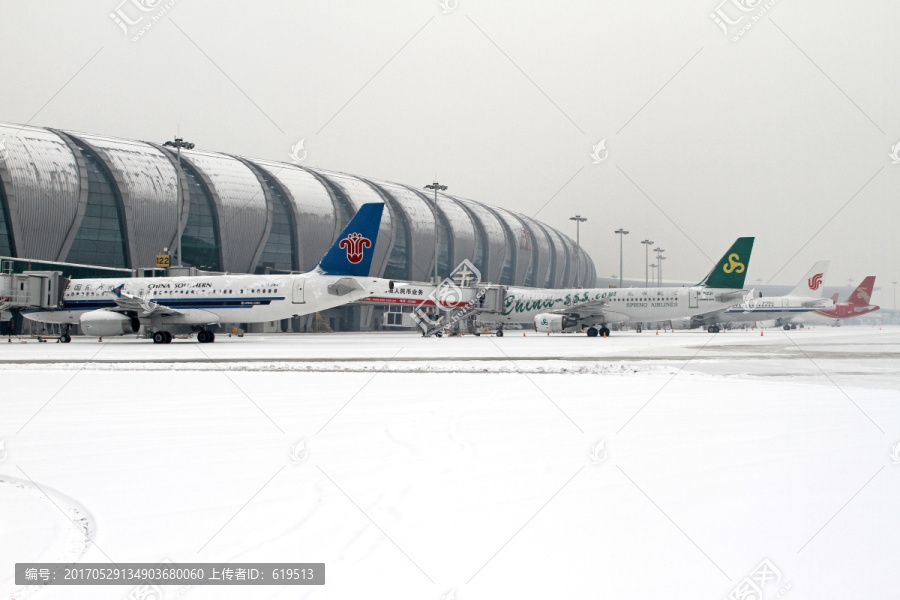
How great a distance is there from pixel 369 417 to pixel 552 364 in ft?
34.2

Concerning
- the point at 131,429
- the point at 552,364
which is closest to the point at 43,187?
the point at 552,364

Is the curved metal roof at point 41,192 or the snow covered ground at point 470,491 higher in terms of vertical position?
the curved metal roof at point 41,192

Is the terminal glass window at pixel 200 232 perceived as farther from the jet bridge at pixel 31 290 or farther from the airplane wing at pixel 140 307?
the airplane wing at pixel 140 307

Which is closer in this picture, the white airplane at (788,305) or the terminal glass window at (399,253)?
the white airplane at (788,305)

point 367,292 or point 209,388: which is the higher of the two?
point 367,292

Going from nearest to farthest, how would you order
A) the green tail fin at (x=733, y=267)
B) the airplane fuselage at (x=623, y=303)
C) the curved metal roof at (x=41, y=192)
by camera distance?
the green tail fin at (x=733, y=267)
the airplane fuselage at (x=623, y=303)
the curved metal roof at (x=41, y=192)

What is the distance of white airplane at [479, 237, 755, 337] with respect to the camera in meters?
46.4

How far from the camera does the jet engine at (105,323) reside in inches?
1280

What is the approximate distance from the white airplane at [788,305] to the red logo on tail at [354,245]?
45350 millimetres

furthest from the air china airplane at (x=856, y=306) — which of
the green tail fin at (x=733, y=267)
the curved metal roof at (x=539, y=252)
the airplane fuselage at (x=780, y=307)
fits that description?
the curved metal roof at (x=539, y=252)

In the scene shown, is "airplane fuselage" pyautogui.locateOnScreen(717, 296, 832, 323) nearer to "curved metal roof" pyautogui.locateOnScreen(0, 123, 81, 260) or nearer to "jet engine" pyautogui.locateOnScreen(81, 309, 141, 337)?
"jet engine" pyautogui.locateOnScreen(81, 309, 141, 337)

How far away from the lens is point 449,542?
404 centimetres

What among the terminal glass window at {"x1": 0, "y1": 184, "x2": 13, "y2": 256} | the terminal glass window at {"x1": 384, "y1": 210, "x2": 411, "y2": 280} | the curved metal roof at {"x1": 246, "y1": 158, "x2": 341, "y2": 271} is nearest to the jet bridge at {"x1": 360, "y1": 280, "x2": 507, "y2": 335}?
the curved metal roof at {"x1": 246, "y1": 158, "x2": 341, "y2": 271}

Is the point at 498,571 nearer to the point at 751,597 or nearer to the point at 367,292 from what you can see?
the point at 751,597
